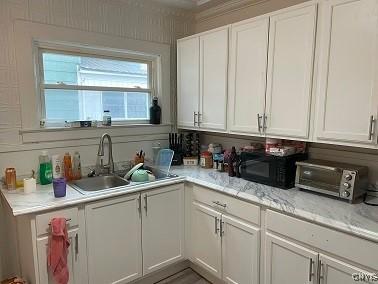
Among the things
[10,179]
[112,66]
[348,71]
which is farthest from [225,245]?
[112,66]

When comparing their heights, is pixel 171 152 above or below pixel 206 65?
below

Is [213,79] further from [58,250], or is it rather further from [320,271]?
[58,250]

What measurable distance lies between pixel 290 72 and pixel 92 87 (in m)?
1.73

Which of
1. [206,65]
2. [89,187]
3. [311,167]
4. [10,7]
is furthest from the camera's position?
[206,65]

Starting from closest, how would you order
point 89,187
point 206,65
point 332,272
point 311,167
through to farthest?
point 332,272
point 311,167
point 89,187
point 206,65

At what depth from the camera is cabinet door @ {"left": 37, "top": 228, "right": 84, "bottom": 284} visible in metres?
1.75

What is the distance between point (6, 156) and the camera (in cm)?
214

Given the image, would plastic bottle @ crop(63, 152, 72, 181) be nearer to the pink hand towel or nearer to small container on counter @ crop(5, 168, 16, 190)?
small container on counter @ crop(5, 168, 16, 190)

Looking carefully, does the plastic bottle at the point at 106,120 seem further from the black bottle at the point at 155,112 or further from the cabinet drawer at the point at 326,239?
the cabinet drawer at the point at 326,239

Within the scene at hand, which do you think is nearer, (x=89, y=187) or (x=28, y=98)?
(x=28, y=98)

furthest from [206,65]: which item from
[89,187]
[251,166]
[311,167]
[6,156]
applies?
[6,156]

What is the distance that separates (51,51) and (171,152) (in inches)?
53.8

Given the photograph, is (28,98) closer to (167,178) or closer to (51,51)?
(51,51)

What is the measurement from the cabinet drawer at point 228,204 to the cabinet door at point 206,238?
0.07 metres
